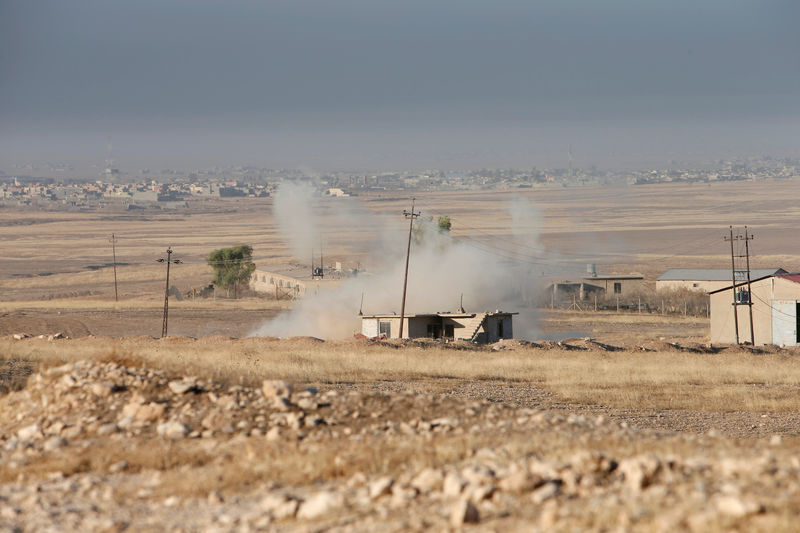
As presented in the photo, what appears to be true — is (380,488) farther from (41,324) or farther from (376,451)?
(41,324)

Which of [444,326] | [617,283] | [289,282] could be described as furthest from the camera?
[289,282]

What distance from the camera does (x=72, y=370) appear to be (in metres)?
16.1

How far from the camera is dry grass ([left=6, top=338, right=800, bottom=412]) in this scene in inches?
1056

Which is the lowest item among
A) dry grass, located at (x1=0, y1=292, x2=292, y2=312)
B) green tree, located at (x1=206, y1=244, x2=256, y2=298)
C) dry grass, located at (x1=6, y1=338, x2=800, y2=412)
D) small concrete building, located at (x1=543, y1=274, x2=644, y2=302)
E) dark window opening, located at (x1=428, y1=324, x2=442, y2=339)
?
dry grass, located at (x1=6, y1=338, x2=800, y2=412)

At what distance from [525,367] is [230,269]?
61730 mm

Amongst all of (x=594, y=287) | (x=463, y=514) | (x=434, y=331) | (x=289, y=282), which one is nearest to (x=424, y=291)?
(x=434, y=331)

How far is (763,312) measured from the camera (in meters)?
51.8

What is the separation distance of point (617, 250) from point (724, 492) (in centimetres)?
12430

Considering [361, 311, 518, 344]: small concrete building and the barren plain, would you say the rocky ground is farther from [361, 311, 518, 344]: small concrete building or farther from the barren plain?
[361, 311, 518, 344]: small concrete building

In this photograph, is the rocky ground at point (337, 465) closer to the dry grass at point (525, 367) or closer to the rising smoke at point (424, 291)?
the dry grass at point (525, 367)

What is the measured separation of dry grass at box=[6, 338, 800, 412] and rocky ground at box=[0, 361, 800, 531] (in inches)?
339

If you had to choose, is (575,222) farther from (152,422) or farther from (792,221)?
(152,422)

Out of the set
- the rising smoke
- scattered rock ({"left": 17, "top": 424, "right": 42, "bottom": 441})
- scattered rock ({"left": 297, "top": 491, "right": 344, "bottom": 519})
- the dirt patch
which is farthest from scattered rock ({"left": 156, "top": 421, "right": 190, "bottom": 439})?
the rising smoke

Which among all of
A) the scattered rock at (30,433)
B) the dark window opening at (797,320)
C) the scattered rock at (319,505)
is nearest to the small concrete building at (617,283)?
the dark window opening at (797,320)
